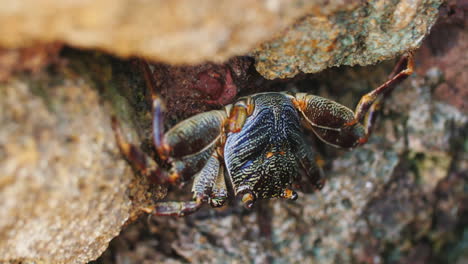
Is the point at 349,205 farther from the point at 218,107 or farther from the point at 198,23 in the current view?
the point at 198,23

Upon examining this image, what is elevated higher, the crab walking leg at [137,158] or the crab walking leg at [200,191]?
the crab walking leg at [137,158]

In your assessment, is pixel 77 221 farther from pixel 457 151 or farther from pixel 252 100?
pixel 457 151

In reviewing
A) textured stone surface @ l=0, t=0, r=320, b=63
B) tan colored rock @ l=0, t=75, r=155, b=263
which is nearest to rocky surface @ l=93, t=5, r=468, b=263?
tan colored rock @ l=0, t=75, r=155, b=263

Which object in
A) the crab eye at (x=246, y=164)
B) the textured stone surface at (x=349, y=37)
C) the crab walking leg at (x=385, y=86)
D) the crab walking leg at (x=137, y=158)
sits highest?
the textured stone surface at (x=349, y=37)

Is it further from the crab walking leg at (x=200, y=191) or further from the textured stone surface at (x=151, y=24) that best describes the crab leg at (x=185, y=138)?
the textured stone surface at (x=151, y=24)

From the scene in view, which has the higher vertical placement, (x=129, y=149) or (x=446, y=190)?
(x=129, y=149)

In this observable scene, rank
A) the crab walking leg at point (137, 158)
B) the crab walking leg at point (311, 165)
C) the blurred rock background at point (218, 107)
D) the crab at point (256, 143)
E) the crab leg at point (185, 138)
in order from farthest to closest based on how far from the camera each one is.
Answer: the crab walking leg at point (311, 165) < the crab at point (256, 143) < the crab leg at point (185, 138) < the crab walking leg at point (137, 158) < the blurred rock background at point (218, 107)

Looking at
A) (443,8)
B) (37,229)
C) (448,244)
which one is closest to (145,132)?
(37,229)

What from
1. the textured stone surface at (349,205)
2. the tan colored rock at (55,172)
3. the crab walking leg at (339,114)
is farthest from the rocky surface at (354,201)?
the tan colored rock at (55,172)
